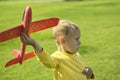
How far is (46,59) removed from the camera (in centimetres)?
347

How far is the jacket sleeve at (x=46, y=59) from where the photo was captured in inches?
133

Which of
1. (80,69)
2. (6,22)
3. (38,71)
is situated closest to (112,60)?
(38,71)

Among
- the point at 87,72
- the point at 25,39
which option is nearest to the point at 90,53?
the point at 87,72

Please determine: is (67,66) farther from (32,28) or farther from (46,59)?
(32,28)

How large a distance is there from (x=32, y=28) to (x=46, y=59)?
0.38 metres

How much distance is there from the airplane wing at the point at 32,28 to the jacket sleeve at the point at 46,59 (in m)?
0.25

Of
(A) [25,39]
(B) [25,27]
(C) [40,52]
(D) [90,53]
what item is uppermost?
(B) [25,27]

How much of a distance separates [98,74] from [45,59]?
296 cm

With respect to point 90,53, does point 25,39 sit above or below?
above

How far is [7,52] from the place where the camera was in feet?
27.8

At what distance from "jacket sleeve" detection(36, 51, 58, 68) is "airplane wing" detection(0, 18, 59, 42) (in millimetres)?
250

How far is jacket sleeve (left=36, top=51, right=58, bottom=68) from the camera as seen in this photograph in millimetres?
3390

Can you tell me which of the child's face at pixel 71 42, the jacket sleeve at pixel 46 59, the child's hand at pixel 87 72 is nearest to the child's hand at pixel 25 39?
the jacket sleeve at pixel 46 59

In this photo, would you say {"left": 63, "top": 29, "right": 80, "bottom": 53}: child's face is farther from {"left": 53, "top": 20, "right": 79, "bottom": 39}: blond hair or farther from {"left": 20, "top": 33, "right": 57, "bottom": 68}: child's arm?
{"left": 20, "top": 33, "right": 57, "bottom": 68}: child's arm
